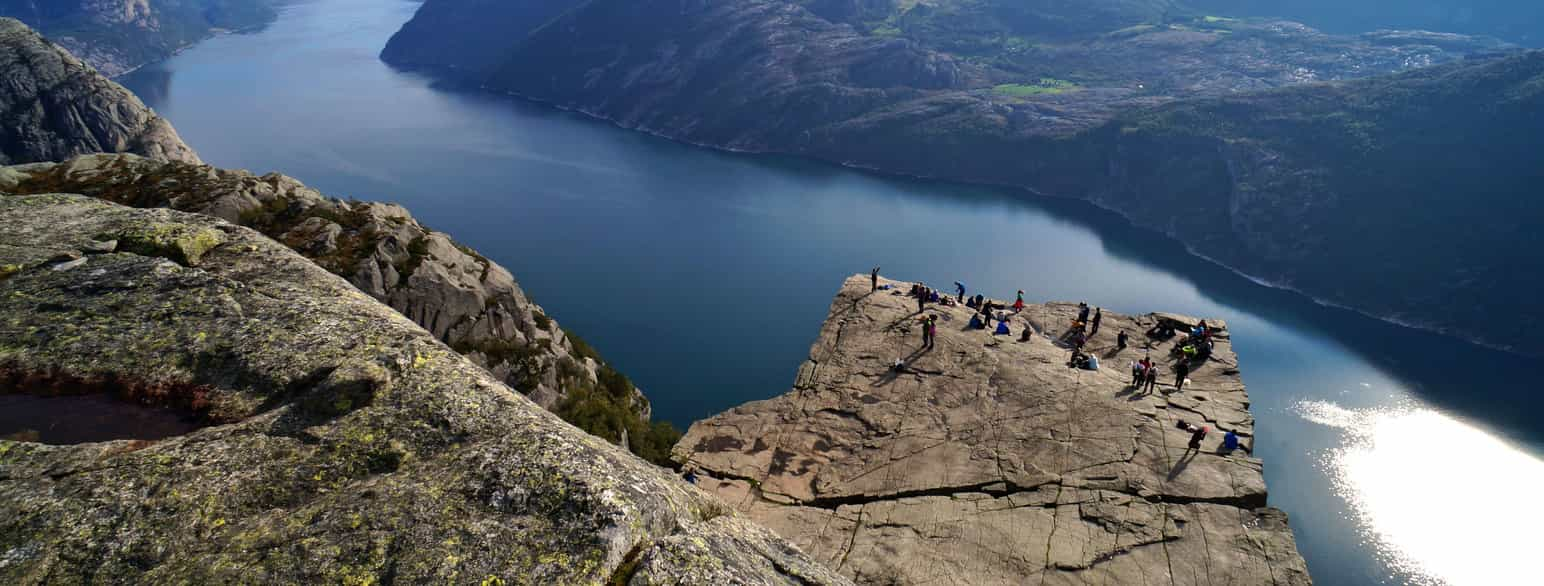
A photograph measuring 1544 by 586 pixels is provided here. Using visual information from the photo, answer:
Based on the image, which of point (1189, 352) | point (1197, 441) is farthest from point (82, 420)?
point (1189, 352)

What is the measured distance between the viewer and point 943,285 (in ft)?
399

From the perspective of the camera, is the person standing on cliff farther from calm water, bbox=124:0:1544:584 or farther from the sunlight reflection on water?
the sunlight reflection on water

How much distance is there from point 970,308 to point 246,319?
1446 inches

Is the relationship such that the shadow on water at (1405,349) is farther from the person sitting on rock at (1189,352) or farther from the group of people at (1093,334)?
the person sitting on rock at (1189,352)

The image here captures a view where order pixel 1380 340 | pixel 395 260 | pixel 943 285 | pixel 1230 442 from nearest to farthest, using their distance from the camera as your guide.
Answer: pixel 1230 442, pixel 395 260, pixel 943 285, pixel 1380 340

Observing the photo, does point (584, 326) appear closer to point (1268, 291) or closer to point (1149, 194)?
point (1268, 291)

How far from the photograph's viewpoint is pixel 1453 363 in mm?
116250

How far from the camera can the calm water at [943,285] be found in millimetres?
75750

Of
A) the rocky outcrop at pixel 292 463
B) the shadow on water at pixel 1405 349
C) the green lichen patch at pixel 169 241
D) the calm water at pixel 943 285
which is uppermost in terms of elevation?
the green lichen patch at pixel 169 241

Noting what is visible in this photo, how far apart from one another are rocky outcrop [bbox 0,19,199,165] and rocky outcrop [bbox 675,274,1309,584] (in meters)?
72.3

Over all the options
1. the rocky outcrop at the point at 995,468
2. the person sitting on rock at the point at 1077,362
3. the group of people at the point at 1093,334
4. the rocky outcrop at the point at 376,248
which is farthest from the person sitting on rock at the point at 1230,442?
the rocky outcrop at the point at 376,248

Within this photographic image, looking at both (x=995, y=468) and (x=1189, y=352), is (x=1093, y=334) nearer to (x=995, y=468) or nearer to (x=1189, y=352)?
(x=1189, y=352)

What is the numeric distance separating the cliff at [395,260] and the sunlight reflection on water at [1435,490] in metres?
75.3

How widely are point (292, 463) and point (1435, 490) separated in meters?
105
